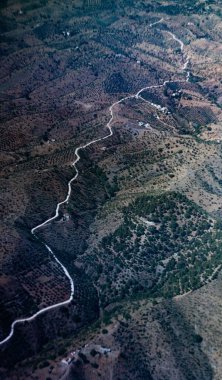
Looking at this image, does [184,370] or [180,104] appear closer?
[184,370]

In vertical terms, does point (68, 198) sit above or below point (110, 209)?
above

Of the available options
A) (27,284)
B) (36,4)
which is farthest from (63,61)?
(27,284)

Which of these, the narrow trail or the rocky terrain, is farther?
the narrow trail

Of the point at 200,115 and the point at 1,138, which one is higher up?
the point at 1,138

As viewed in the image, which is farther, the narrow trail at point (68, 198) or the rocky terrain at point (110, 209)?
the narrow trail at point (68, 198)

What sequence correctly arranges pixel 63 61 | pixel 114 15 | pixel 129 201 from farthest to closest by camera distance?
pixel 114 15 → pixel 63 61 → pixel 129 201

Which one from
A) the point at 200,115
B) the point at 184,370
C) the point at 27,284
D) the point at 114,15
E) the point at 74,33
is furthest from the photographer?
the point at 114,15

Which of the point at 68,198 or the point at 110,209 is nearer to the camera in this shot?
the point at 110,209

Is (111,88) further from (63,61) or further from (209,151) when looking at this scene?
(209,151)
